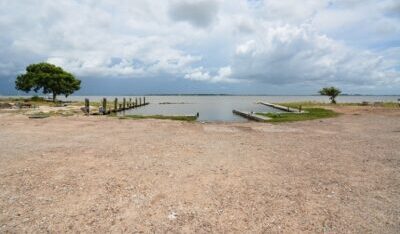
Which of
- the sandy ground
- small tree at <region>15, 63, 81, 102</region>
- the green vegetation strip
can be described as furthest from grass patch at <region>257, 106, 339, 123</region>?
small tree at <region>15, 63, 81, 102</region>

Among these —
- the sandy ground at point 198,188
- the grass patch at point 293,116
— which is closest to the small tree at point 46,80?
the grass patch at point 293,116

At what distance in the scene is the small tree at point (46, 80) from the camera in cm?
6462

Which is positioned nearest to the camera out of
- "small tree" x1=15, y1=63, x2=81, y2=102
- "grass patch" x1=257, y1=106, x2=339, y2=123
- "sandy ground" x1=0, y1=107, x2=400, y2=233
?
"sandy ground" x1=0, y1=107, x2=400, y2=233

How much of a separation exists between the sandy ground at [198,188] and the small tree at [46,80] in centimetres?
5457

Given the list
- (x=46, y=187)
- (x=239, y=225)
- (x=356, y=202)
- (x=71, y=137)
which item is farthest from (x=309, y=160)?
(x=71, y=137)

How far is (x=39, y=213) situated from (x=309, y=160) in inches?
333

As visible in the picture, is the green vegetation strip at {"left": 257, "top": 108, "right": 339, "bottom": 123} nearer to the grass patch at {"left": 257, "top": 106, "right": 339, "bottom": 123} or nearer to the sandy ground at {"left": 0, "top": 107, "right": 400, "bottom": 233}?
the grass patch at {"left": 257, "top": 106, "right": 339, "bottom": 123}

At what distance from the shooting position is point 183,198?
7.62m

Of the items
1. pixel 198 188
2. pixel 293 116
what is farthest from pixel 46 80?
pixel 198 188

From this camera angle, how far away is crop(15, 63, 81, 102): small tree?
212 ft

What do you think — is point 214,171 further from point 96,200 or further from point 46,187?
point 46,187

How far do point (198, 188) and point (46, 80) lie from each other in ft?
209

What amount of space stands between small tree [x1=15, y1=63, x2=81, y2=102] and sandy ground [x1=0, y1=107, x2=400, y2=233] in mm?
54572

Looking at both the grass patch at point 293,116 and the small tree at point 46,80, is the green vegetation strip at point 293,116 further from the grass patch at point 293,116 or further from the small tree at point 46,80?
the small tree at point 46,80
